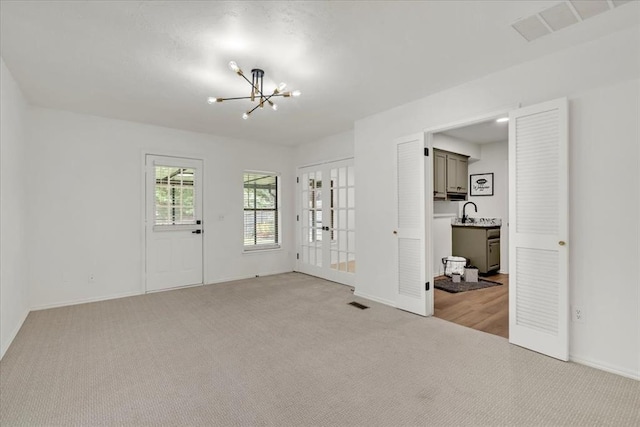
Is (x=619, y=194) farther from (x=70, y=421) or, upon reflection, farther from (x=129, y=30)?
(x=70, y=421)

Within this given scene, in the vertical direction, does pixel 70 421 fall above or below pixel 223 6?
below

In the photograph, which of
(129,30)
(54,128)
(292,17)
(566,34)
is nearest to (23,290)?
(54,128)

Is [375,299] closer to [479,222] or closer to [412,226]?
[412,226]

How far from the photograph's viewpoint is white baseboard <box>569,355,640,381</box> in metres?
2.24

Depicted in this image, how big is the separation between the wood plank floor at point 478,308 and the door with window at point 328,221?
4.97 ft

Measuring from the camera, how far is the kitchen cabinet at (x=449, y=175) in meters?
5.32

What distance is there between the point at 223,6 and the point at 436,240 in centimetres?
503

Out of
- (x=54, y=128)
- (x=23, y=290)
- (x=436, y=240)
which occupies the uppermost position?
(x=54, y=128)

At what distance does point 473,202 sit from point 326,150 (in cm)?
328

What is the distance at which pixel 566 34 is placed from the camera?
232 cm

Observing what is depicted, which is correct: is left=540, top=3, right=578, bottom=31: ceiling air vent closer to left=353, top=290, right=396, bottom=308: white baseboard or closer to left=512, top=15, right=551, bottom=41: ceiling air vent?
left=512, top=15, right=551, bottom=41: ceiling air vent

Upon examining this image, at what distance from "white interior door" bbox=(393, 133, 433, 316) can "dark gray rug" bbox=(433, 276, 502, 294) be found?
4.19 feet

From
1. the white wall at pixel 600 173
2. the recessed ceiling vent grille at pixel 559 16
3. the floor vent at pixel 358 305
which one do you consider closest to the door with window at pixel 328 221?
the floor vent at pixel 358 305

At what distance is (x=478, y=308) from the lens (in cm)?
388
